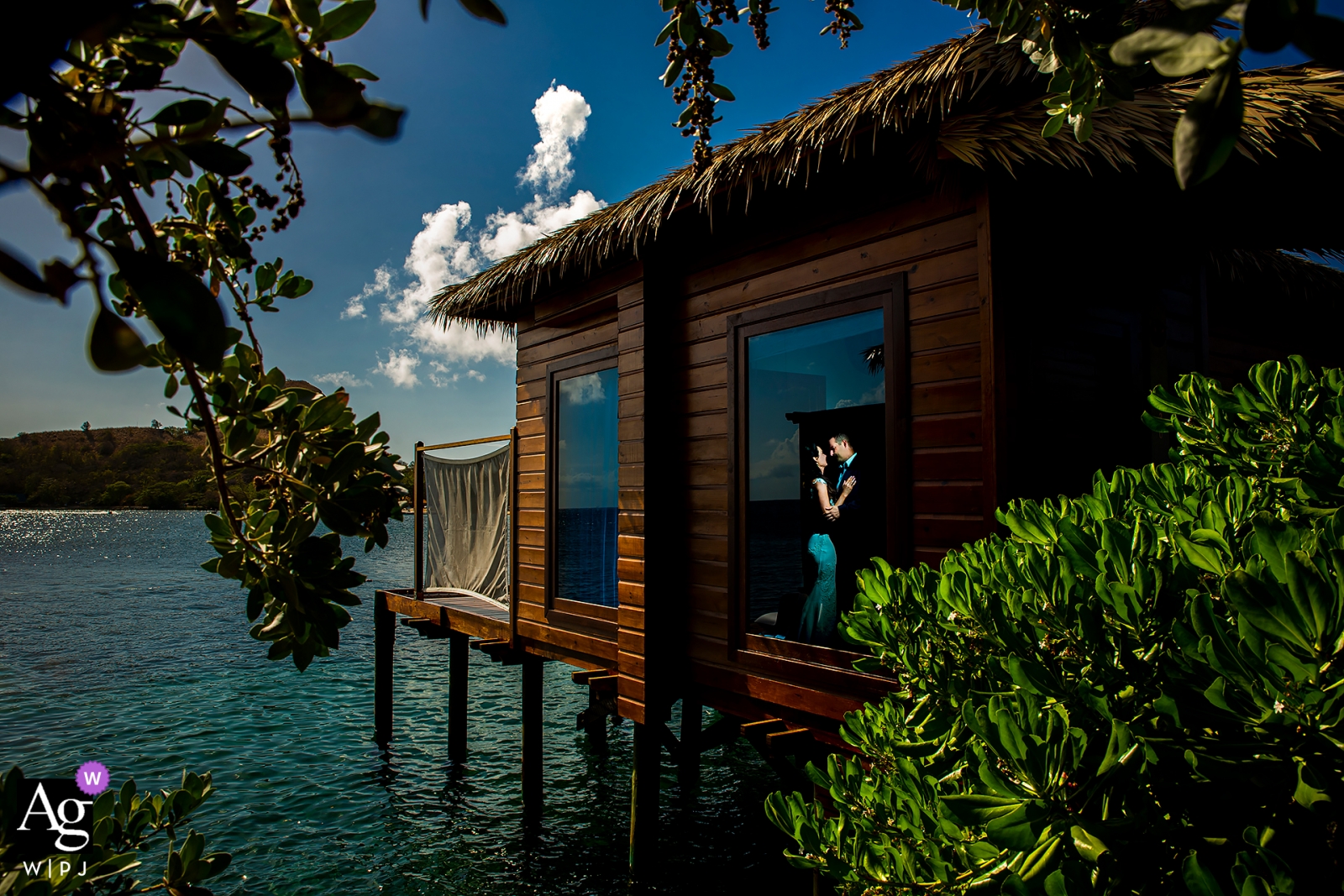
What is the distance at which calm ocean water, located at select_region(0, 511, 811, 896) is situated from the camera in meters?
6.04

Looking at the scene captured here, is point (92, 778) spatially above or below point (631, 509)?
below

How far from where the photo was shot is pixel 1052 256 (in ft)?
12.4

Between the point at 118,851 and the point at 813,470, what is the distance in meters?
3.41

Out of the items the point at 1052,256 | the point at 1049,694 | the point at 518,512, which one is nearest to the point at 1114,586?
the point at 1049,694

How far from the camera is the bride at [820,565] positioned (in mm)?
3984

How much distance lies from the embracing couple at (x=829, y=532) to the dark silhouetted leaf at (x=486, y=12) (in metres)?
3.46

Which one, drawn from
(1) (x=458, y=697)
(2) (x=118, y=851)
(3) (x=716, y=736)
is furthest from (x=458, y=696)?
(2) (x=118, y=851)

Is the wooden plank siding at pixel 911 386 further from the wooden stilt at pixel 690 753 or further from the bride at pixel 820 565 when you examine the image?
the wooden stilt at pixel 690 753

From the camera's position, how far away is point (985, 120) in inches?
121

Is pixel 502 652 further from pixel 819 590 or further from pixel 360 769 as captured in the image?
pixel 819 590

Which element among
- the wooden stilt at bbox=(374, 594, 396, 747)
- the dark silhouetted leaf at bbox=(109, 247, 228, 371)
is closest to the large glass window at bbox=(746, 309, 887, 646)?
the dark silhouetted leaf at bbox=(109, 247, 228, 371)

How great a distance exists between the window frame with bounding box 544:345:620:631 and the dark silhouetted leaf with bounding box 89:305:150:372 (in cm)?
508

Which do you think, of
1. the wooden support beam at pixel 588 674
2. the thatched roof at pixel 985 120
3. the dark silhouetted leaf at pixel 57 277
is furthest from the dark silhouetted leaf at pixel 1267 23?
the wooden support beam at pixel 588 674

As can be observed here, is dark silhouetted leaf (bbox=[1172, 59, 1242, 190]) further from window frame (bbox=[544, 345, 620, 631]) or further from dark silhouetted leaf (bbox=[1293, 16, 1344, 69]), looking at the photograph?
window frame (bbox=[544, 345, 620, 631])
